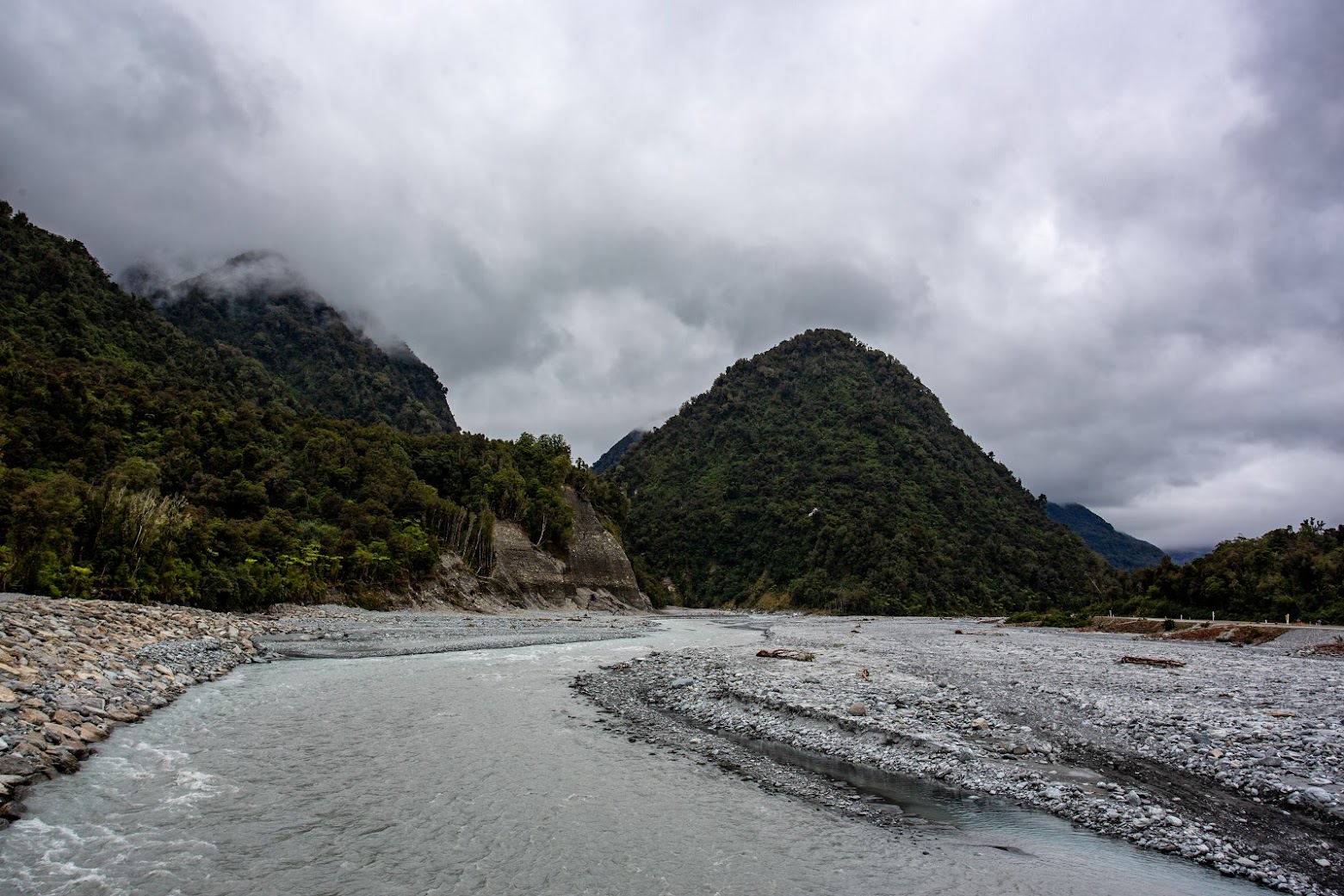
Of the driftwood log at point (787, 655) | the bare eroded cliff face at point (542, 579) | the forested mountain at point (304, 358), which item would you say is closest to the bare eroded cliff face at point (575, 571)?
the bare eroded cliff face at point (542, 579)

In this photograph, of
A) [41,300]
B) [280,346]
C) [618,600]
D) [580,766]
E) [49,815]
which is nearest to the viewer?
[49,815]

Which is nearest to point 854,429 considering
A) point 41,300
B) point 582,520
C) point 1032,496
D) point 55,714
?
point 1032,496

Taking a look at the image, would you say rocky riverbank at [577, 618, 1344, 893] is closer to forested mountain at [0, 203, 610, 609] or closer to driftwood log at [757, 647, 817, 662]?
driftwood log at [757, 647, 817, 662]

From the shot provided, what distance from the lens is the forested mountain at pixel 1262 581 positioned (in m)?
48.3

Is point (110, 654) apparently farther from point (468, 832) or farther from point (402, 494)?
point (402, 494)

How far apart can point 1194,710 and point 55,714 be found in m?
24.6

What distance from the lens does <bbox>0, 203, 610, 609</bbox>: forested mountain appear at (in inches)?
1250

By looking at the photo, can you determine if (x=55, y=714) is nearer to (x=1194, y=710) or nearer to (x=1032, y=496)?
(x=1194, y=710)

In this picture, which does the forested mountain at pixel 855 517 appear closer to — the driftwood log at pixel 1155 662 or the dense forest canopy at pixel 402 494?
the dense forest canopy at pixel 402 494

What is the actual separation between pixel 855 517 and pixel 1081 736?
134359 mm

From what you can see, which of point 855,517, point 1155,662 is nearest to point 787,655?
point 1155,662

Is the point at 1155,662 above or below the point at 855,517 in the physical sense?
below

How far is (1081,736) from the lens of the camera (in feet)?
43.9

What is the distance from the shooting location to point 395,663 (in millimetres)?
25781
